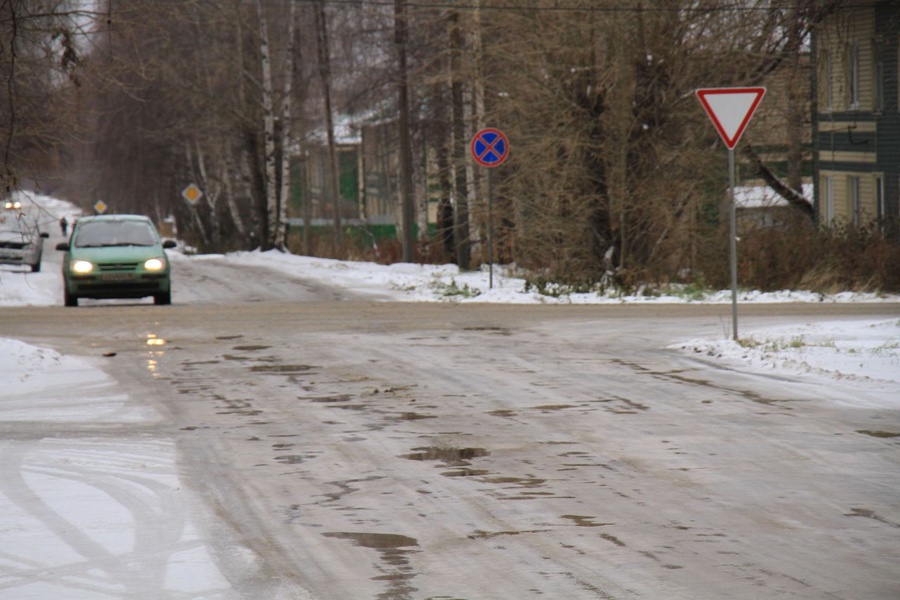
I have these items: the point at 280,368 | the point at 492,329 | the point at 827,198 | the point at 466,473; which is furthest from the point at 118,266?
the point at 827,198

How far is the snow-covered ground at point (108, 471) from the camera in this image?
19.8 feet

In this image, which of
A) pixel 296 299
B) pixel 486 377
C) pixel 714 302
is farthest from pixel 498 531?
pixel 296 299

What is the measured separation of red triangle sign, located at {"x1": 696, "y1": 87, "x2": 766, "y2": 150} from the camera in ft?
47.9

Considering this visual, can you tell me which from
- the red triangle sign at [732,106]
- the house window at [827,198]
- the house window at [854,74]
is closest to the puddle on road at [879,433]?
the red triangle sign at [732,106]

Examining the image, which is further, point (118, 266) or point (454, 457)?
point (118, 266)

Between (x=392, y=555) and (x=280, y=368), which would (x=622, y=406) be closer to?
(x=280, y=368)

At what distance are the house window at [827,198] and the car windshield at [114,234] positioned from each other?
2131cm

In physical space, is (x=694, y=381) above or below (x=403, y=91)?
below

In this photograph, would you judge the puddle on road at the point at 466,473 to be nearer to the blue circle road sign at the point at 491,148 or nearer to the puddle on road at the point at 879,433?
the puddle on road at the point at 879,433

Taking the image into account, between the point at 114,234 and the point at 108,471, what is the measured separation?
15811 mm

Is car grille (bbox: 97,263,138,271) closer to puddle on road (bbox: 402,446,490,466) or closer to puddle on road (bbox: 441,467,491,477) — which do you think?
puddle on road (bbox: 402,446,490,466)

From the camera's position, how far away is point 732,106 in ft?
48.0

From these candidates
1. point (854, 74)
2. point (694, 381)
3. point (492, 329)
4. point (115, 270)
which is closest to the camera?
point (694, 381)

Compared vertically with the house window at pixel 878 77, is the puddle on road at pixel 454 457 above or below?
below
